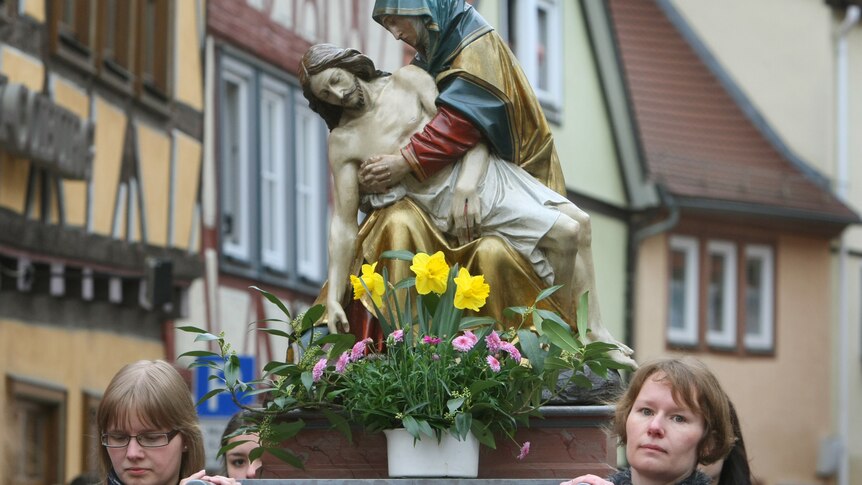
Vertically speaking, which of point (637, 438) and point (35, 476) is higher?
point (637, 438)

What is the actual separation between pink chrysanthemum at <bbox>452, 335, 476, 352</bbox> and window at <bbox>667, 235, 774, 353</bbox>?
2432 cm

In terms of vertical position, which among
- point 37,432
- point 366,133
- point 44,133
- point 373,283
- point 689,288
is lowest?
point 37,432

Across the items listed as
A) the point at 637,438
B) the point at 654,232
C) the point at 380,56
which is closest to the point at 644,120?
the point at 654,232

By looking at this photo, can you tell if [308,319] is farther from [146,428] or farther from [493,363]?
[146,428]

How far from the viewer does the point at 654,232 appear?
30312 millimetres

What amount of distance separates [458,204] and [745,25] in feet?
90.4

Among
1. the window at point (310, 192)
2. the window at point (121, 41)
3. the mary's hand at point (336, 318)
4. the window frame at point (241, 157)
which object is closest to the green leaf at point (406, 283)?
the mary's hand at point (336, 318)

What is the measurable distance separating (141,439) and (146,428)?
0.03m

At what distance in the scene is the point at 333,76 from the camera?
7.77m

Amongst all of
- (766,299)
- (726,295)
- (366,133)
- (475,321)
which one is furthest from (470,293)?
(766,299)

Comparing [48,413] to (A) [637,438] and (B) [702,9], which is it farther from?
(B) [702,9]

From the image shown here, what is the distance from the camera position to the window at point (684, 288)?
104ft

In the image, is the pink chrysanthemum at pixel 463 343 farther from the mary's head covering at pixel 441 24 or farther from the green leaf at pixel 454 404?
the mary's head covering at pixel 441 24

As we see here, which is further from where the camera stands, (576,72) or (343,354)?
(576,72)
